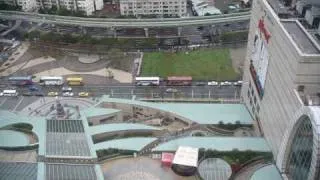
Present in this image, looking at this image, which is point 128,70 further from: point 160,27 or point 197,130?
point 197,130

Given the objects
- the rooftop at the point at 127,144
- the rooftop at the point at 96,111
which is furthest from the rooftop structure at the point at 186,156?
the rooftop at the point at 96,111

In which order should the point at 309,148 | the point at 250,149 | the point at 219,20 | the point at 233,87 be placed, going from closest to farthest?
1. the point at 309,148
2. the point at 250,149
3. the point at 233,87
4. the point at 219,20

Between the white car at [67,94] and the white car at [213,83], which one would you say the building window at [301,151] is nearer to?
the white car at [213,83]

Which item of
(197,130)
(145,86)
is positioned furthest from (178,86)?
(197,130)

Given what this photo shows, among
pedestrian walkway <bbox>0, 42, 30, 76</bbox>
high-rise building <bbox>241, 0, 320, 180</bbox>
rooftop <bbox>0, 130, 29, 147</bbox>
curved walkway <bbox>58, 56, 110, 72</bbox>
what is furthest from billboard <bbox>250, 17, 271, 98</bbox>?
pedestrian walkway <bbox>0, 42, 30, 76</bbox>

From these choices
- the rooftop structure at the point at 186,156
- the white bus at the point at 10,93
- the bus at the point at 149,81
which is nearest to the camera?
the rooftop structure at the point at 186,156

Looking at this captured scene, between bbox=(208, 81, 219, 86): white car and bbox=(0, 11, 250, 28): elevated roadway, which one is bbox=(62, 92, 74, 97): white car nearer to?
bbox=(0, 11, 250, 28): elevated roadway

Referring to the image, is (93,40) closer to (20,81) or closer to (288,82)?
(20,81)
